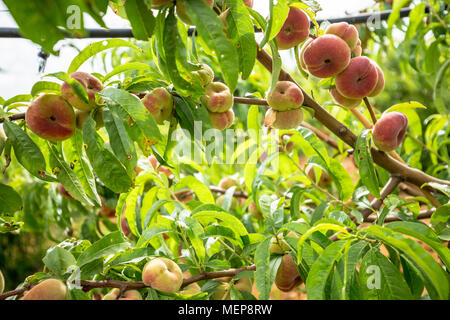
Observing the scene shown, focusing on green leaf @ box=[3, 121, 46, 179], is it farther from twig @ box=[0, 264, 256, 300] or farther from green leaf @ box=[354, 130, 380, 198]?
green leaf @ box=[354, 130, 380, 198]

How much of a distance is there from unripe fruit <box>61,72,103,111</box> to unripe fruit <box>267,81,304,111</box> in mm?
259

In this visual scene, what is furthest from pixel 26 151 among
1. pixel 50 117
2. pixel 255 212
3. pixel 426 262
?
pixel 255 212

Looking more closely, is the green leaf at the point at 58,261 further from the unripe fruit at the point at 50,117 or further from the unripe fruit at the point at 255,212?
the unripe fruit at the point at 255,212

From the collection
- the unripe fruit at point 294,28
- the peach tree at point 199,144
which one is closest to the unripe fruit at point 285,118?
the peach tree at point 199,144

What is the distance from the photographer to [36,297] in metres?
0.50

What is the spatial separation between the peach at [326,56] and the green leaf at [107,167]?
335 millimetres

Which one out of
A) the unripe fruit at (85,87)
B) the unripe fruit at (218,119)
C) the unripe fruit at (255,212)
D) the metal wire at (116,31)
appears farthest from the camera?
the unripe fruit at (255,212)

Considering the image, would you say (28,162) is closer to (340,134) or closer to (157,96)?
(157,96)

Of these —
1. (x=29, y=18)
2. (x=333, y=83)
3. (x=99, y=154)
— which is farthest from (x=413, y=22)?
(x=29, y=18)

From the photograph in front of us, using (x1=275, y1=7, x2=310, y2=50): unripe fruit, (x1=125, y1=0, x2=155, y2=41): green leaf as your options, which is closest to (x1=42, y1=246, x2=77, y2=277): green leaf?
(x1=125, y1=0, x2=155, y2=41): green leaf

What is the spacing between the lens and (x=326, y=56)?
25.1 inches

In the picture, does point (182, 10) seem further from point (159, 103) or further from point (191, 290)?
point (191, 290)

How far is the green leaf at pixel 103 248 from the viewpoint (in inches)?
21.9

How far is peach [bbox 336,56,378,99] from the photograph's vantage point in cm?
67
